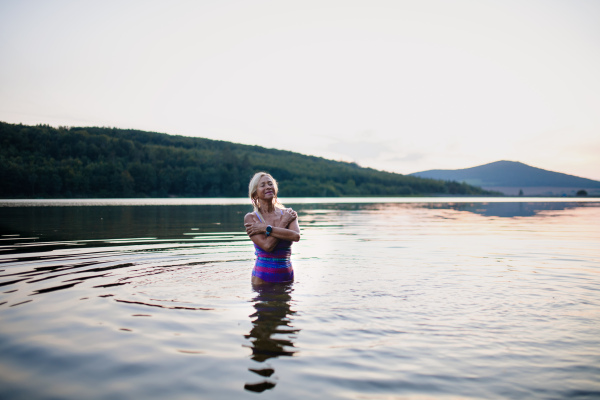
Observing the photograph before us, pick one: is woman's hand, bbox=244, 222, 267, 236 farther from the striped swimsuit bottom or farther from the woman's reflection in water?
the woman's reflection in water

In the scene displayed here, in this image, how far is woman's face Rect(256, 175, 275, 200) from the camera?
7980 mm

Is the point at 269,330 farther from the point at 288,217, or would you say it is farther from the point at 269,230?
the point at 288,217

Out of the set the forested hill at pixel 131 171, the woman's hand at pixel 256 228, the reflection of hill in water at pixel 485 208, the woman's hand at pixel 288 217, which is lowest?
the reflection of hill in water at pixel 485 208

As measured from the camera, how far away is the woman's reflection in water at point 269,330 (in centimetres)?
465

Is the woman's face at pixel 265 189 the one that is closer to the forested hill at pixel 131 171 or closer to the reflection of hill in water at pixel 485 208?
the reflection of hill in water at pixel 485 208

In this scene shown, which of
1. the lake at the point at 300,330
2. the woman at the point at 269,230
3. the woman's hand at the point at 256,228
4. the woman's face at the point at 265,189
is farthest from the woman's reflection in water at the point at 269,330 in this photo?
the woman's face at the point at 265,189

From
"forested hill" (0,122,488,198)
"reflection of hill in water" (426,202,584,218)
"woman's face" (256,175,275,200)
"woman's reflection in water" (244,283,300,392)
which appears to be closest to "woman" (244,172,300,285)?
"woman's face" (256,175,275,200)

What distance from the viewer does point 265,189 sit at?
799 centimetres

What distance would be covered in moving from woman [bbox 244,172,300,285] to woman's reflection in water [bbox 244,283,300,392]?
0.33m

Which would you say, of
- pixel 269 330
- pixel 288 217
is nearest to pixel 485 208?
pixel 288 217

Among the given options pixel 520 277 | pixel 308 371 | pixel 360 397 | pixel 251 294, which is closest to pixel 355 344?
pixel 308 371

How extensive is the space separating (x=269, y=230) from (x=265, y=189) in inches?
30.6

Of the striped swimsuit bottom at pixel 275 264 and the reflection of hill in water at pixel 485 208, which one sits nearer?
the striped swimsuit bottom at pixel 275 264

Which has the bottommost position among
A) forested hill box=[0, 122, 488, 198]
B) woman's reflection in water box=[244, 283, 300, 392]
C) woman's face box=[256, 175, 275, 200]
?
woman's reflection in water box=[244, 283, 300, 392]
